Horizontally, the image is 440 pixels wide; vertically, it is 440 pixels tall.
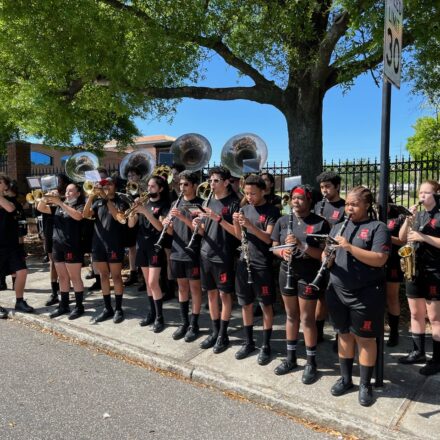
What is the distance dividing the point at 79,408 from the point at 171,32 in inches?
217

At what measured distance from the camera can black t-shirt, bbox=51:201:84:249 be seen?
600 cm

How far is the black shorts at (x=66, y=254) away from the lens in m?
6.00

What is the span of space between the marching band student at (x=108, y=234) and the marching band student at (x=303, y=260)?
2484 mm

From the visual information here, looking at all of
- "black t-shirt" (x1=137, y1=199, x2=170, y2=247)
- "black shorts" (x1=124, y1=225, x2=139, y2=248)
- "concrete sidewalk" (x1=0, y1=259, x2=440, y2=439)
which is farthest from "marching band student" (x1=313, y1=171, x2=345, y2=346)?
"black shorts" (x1=124, y1=225, x2=139, y2=248)

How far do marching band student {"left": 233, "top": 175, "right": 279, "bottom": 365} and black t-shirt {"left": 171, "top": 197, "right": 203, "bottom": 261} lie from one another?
2.27 ft

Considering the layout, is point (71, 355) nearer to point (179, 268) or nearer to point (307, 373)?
point (179, 268)

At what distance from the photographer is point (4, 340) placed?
18.0 feet

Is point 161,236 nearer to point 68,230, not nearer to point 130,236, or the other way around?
point 68,230

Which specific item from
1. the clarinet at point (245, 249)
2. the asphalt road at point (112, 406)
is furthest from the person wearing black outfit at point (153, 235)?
the clarinet at point (245, 249)

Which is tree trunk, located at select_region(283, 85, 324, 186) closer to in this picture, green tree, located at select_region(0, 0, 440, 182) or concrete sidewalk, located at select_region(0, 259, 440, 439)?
green tree, located at select_region(0, 0, 440, 182)

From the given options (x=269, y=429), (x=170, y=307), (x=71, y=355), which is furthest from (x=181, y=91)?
(x=269, y=429)

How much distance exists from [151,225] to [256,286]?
1747mm

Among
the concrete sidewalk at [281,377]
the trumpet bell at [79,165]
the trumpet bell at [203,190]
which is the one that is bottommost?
the concrete sidewalk at [281,377]

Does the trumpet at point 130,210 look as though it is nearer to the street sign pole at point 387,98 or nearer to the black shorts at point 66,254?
the black shorts at point 66,254
